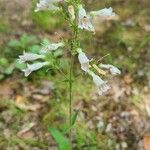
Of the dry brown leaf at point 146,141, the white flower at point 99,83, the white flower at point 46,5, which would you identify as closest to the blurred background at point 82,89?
the dry brown leaf at point 146,141

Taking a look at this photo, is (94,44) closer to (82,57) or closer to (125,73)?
(125,73)

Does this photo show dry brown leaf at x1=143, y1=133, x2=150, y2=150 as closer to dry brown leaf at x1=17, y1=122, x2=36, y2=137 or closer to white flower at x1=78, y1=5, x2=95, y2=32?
dry brown leaf at x1=17, y1=122, x2=36, y2=137

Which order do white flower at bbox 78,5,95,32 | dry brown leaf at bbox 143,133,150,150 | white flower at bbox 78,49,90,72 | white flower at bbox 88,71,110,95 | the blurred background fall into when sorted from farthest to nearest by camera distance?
the blurred background, dry brown leaf at bbox 143,133,150,150, white flower at bbox 88,71,110,95, white flower at bbox 78,49,90,72, white flower at bbox 78,5,95,32

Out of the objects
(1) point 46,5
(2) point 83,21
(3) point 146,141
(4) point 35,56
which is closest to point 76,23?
(2) point 83,21

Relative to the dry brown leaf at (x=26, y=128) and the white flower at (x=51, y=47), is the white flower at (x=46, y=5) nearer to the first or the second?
the white flower at (x=51, y=47)

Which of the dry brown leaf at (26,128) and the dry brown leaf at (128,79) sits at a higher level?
the dry brown leaf at (128,79)

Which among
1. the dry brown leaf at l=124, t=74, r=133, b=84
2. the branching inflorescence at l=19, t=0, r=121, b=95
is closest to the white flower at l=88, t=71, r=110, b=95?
the branching inflorescence at l=19, t=0, r=121, b=95

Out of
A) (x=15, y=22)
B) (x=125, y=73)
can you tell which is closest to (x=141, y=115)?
(x=125, y=73)

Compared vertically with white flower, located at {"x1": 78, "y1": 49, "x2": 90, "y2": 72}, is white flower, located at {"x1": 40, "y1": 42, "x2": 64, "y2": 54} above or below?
above
